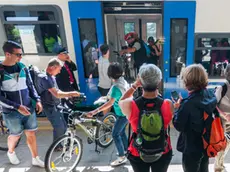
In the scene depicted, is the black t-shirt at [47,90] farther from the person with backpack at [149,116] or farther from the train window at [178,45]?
the train window at [178,45]

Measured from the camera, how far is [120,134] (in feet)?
9.55

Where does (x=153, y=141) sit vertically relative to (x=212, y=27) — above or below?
below

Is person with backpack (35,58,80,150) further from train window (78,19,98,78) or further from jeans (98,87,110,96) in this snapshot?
train window (78,19,98,78)

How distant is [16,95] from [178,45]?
2.75m

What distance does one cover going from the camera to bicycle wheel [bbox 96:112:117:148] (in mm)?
3246

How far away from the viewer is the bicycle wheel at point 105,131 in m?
3.25

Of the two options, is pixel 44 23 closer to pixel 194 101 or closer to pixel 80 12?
pixel 80 12

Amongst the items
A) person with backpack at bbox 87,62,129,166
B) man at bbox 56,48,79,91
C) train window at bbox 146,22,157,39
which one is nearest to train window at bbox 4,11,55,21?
man at bbox 56,48,79,91

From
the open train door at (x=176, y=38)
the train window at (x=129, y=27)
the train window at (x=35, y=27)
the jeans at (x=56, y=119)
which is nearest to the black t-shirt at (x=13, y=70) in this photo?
the jeans at (x=56, y=119)

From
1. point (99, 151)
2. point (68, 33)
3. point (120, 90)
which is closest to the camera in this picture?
point (120, 90)

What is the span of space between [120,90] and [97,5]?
6.40 ft

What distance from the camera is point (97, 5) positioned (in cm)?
376

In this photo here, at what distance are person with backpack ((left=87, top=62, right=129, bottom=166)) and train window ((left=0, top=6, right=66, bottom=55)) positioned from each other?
62.1 inches

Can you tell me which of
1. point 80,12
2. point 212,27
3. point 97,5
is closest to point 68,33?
point 80,12
